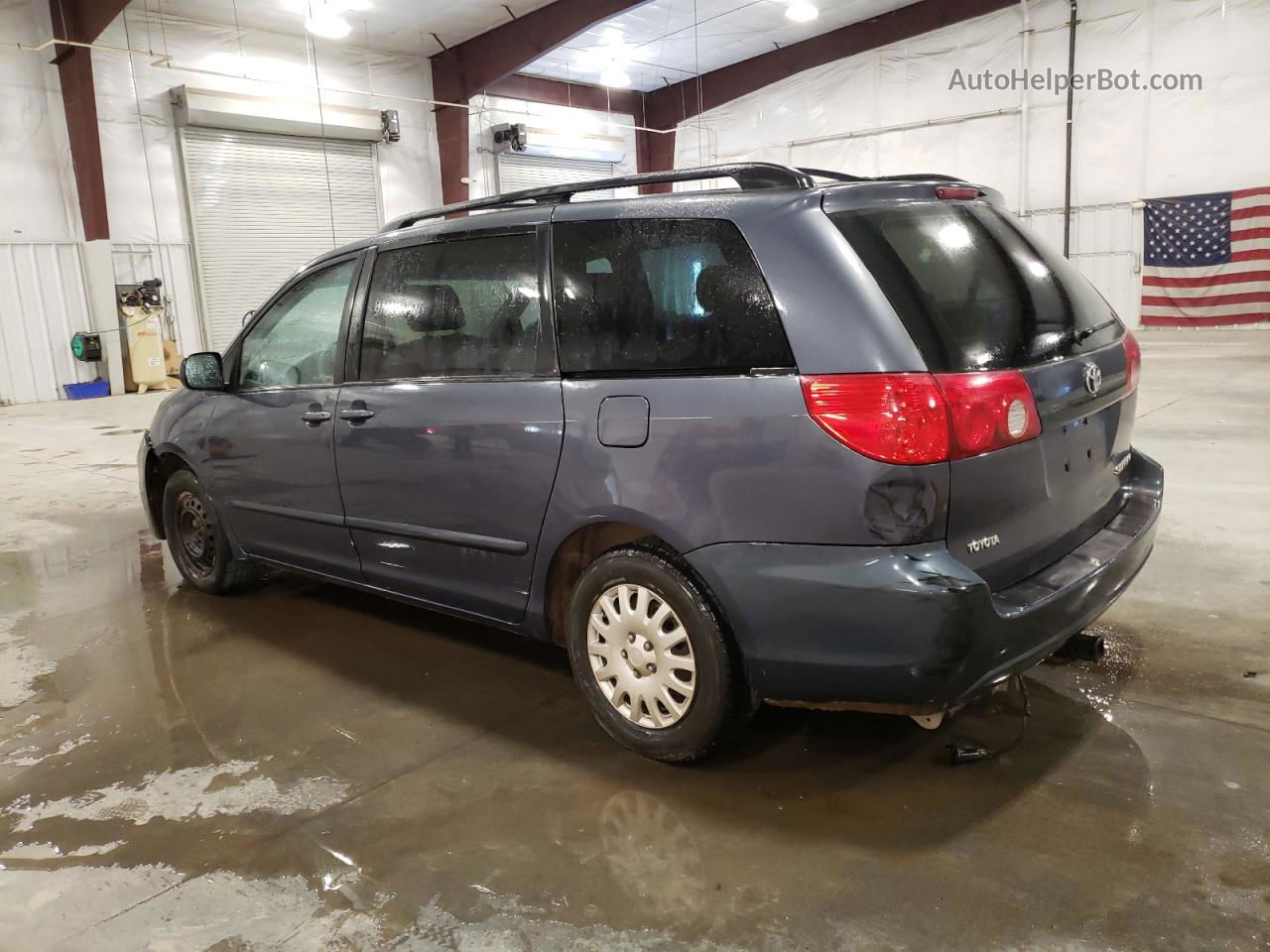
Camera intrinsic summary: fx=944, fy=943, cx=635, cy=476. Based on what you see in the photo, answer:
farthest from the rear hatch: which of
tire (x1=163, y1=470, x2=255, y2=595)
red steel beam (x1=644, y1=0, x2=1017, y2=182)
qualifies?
red steel beam (x1=644, y1=0, x2=1017, y2=182)

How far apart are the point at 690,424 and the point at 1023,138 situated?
648 inches

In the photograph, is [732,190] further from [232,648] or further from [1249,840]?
[232,648]

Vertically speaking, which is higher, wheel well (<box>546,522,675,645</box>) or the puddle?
wheel well (<box>546,522,675,645</box>)

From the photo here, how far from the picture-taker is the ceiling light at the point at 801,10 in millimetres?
15484

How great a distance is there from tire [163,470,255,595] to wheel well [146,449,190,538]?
0.03 metres

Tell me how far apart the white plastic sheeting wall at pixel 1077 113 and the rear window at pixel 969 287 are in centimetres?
1497

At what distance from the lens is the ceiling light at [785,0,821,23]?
50.8 feet

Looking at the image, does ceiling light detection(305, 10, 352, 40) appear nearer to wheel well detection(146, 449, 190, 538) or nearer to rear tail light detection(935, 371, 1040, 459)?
wheel well detection(146, 449, 190, 538)

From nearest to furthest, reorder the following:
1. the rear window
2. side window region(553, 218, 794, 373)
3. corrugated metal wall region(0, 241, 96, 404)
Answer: the rear window → side window region(553, 218, 794, 373) → corrugated metal wall region(0, 241, 96, 404)

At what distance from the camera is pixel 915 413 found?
2000mm

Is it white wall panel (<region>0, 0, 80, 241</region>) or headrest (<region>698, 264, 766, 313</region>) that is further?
white wall panel (<region>0, 0, 80, 241</region>)

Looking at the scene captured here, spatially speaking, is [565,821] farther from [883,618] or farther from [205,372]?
[205,372]

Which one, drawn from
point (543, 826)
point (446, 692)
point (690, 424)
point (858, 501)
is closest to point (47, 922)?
point (543, 826)

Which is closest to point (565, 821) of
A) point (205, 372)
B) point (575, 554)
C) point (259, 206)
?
point (575, 554)
